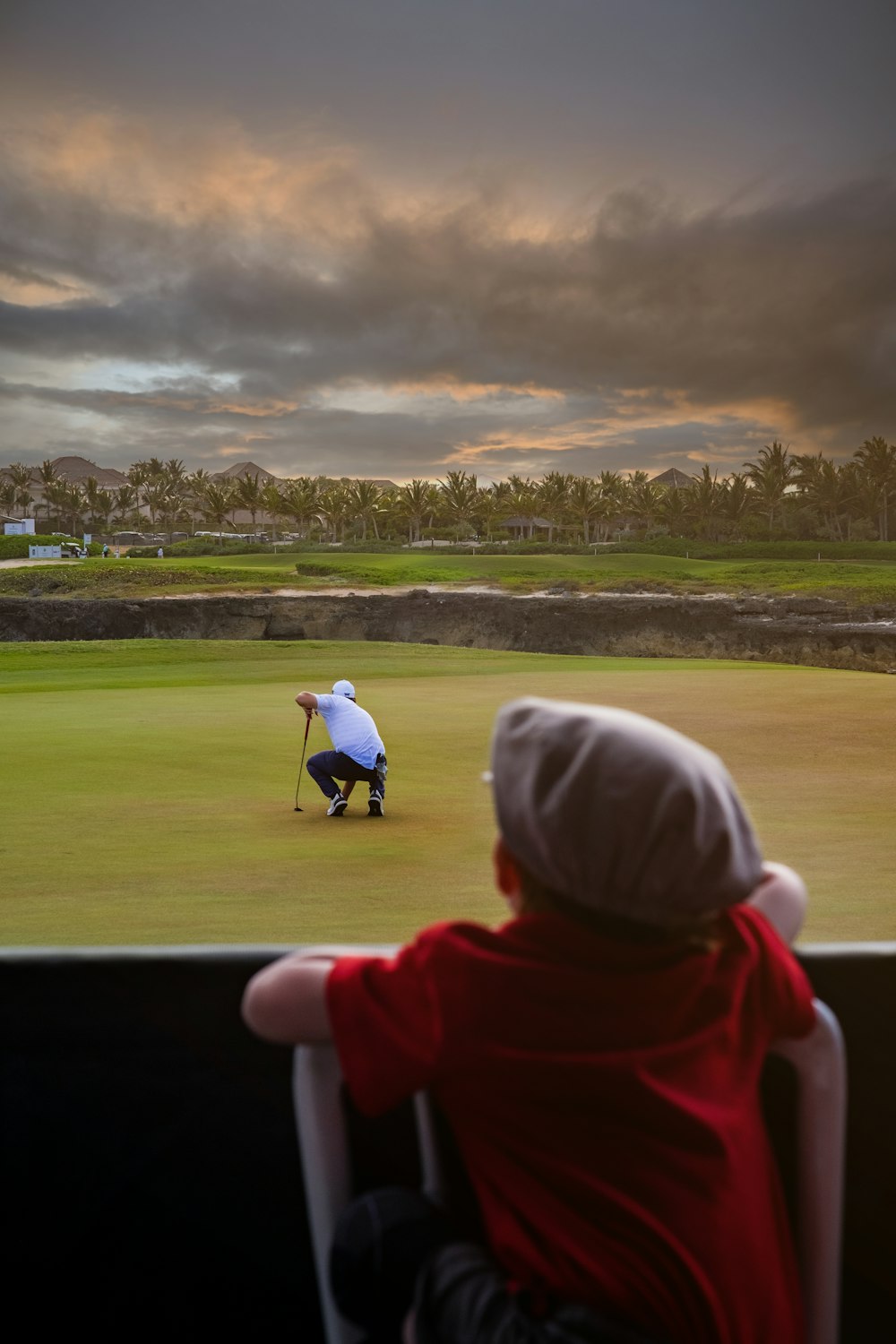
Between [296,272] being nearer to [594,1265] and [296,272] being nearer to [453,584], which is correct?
[453,584]

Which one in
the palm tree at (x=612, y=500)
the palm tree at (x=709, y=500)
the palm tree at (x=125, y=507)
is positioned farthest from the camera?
the palm tree at (x=125, y=507)

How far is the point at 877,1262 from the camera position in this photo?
1365 millimetres

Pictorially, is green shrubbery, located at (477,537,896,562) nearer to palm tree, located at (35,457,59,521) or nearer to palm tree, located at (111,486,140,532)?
palm tree, located at (111,486,140,532)

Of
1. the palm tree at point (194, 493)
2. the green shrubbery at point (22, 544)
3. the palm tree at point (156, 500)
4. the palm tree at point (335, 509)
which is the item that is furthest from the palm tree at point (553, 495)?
the green shrubbery at point (22, 544)

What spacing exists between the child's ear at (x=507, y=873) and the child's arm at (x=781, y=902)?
0.29 m

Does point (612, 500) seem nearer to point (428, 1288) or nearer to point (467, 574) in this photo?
point (467, 574)

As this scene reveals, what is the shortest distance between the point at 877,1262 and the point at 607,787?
0.74 meters

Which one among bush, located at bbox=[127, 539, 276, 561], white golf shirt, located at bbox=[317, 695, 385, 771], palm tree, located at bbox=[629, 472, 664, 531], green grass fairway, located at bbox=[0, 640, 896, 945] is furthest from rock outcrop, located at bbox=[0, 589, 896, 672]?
palm tree, located at bbox=[629, 472, 664, 531]

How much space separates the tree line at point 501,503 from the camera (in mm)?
44031

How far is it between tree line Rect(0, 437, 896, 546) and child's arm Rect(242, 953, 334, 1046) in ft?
145

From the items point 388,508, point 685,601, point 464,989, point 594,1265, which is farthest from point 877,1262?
point 388,508

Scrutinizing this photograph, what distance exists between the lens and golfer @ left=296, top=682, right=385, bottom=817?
228 inches

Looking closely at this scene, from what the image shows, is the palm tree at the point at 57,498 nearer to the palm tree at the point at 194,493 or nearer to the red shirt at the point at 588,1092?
the palm tree at the point at 194,493

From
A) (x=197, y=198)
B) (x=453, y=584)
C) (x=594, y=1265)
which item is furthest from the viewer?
(x=197, y=198)
